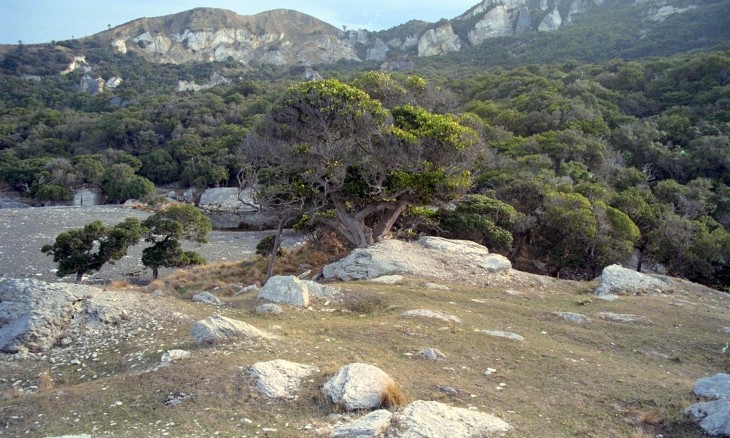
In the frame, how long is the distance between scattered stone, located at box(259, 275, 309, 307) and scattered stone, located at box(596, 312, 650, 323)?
7.01 m

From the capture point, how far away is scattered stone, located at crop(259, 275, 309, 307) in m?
11.2

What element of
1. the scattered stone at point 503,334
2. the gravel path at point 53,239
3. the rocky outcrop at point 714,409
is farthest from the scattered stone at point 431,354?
the gravel path at point 53,239

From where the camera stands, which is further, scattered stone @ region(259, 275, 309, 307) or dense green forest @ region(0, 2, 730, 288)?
dense green forest @ region(0, 2, 730, 288)

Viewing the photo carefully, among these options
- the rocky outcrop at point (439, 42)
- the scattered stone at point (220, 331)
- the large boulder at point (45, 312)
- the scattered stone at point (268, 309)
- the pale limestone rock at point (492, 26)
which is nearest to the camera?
the scattered stone at point (220, 331)

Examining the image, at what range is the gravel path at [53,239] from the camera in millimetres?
23859

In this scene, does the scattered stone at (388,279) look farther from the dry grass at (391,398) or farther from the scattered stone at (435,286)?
the dry grass at (391,398)

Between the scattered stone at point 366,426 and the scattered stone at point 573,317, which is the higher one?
the scattered stone at point 366,426

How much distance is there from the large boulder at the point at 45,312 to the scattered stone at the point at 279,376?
3.96 m

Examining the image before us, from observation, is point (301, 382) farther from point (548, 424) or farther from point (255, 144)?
point (255, 144)

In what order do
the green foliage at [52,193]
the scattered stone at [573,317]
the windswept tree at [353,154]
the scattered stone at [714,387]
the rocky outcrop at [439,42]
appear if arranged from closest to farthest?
the scattered stone at [714,387] → the scattered stone at [573,317] → the windswept tree at [353,154] → the green foliage at [52,193] → the rocky outcrop at [439,42]

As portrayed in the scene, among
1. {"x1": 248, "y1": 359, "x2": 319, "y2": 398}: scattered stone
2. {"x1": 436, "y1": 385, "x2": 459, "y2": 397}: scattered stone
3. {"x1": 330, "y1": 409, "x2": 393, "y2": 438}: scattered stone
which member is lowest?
{"x1": 436, "y1": 385, "x2": 459, "y2": 397}: scattered stone

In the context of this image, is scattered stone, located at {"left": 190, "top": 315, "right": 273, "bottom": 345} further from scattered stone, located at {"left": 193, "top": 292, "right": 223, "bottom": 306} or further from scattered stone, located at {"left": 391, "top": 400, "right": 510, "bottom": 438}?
scattered stone, located at {"left": 391, "top": 400, "right": 510, "bottom": 438}

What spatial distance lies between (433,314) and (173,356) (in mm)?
5411

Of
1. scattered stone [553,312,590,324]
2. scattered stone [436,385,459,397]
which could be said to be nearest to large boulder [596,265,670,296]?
scattered stone [553,312,590,324]
